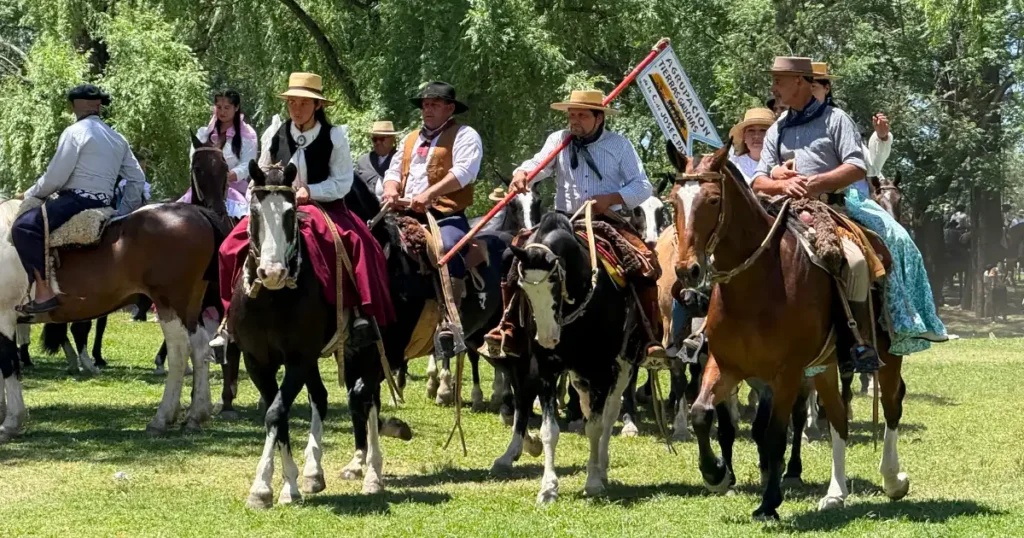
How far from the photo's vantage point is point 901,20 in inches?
1390

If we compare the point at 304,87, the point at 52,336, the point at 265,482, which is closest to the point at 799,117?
the point at 304,87

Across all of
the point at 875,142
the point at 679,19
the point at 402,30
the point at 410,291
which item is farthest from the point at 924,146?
the point at 410,291

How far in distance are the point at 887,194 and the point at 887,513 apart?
9.29m

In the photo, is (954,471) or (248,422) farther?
(248,422)

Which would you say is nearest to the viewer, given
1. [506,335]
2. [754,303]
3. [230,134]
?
[754,303]

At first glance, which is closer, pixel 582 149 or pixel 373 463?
pixel 373 463

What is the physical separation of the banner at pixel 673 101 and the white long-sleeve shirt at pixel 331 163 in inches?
109

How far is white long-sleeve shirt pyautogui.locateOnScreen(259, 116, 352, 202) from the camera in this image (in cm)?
1094

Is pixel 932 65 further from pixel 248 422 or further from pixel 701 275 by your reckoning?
pixel 701 275

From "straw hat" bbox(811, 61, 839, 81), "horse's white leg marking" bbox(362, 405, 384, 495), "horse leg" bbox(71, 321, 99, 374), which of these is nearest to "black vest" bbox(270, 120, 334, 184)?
"horse's white leg marking" bbox(362, 405, 384, 495)

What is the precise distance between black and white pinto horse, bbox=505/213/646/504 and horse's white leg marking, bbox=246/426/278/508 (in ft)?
6.12

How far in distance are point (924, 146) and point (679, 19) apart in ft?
34.1

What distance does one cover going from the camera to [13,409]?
45.6ft

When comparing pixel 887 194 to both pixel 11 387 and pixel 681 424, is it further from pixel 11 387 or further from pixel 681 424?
pixel 11 387
